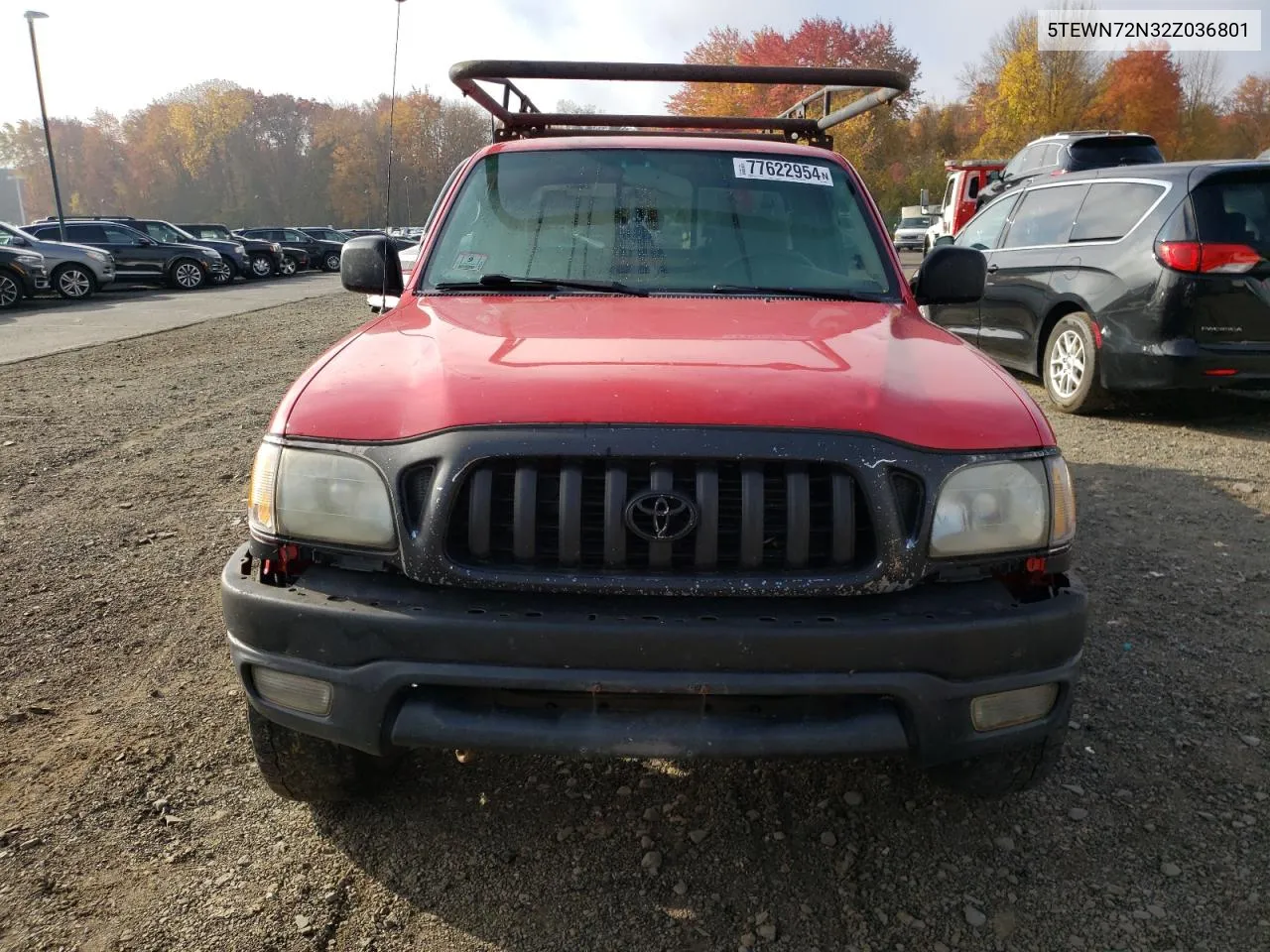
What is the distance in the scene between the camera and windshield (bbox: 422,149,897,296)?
296 cm

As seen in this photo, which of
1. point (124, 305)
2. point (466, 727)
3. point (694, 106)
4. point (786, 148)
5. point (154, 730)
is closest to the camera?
point (466, 727)

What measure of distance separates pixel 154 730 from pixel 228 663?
1.43ft

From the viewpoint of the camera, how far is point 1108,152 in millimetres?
14492

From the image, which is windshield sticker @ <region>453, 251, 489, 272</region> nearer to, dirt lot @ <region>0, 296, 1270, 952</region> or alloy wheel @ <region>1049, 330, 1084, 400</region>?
dirt lot @ <region>0, 296, 1270, 952</region>

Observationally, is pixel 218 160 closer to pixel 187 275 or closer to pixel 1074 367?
pixel 187 275

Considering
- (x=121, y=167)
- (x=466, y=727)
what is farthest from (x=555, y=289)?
(x=121, y=167)

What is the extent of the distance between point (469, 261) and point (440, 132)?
65097 mm

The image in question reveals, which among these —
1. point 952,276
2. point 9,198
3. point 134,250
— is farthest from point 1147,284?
point 9,198

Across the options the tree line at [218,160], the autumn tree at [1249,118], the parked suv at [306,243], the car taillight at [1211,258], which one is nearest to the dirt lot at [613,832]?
the car taillight at [1211,258]

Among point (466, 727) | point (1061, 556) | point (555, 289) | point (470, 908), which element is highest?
point (555, 289)

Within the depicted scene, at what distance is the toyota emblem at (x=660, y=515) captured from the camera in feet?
5.93

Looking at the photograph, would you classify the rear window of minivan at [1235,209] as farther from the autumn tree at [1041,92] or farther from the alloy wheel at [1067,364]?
the autumn tree at [1041,92]

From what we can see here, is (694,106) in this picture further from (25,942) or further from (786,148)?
(25,942)

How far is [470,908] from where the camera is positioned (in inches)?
80.9
